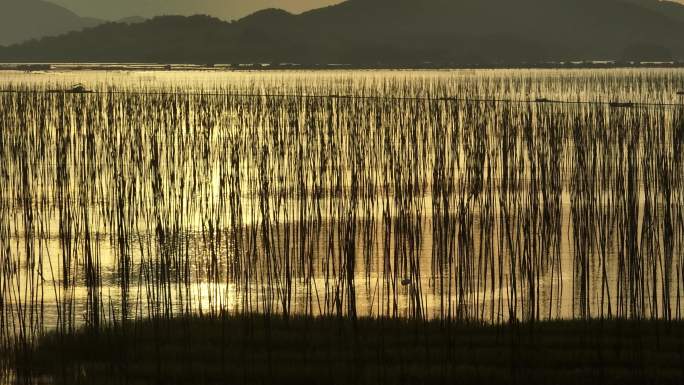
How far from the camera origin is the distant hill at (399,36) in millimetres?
109062

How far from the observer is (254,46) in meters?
111

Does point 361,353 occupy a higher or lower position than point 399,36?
lower

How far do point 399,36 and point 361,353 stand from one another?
13261cm

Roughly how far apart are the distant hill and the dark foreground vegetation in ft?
302

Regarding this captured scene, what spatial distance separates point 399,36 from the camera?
13725 cm

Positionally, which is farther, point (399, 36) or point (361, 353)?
point (399, 36)

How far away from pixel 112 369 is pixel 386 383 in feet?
4.17

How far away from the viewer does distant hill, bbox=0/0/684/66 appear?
358 feet

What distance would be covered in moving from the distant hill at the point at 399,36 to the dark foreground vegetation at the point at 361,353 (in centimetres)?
9191

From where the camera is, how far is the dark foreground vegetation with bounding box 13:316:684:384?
576 cm

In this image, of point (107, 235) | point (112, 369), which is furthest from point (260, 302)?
point (107, 235)

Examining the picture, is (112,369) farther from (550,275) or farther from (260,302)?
(550,275)

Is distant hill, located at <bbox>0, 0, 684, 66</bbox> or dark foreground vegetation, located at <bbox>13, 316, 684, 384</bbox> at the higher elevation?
distant hill, located at <bbox>0, 0, 684, 66</bbox>

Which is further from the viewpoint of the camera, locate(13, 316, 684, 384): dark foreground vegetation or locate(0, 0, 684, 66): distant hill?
locate(0, 0, 684, 66): distant hill
